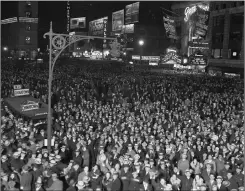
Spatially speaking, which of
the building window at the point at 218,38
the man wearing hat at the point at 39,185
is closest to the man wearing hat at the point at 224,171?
the man wearing hat at the point at 39,185

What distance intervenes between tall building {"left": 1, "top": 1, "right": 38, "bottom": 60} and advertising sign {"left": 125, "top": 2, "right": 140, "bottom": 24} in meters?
25.1

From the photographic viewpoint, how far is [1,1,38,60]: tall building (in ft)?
323

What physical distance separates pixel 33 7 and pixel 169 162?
9674cm

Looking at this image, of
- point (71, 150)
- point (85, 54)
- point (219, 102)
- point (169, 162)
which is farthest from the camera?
point (85, 54)

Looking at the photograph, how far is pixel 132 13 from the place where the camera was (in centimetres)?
9519

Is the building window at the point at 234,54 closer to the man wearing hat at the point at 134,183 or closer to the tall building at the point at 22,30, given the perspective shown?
the man wearing hat at the point at 134,183

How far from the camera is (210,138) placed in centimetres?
1448

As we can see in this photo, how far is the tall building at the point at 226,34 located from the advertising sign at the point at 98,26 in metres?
70.6

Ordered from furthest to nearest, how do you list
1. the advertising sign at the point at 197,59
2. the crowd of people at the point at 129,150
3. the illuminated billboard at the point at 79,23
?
1. the illuminated billboard at the point at 79,23
2. the advertising sign at the point at 197,59
3. the crowd of people at the point at 129,150

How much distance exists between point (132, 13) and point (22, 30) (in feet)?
97.8

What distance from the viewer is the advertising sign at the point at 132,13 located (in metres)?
93.1

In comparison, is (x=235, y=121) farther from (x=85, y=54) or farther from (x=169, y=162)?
(x=85, y=54)

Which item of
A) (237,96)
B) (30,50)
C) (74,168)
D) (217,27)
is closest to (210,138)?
(74,168)

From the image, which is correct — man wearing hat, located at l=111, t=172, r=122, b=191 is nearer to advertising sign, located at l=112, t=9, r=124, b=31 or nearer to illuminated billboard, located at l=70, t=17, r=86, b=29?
advertising sign, located at l=112, t=9, r=124, b=31
